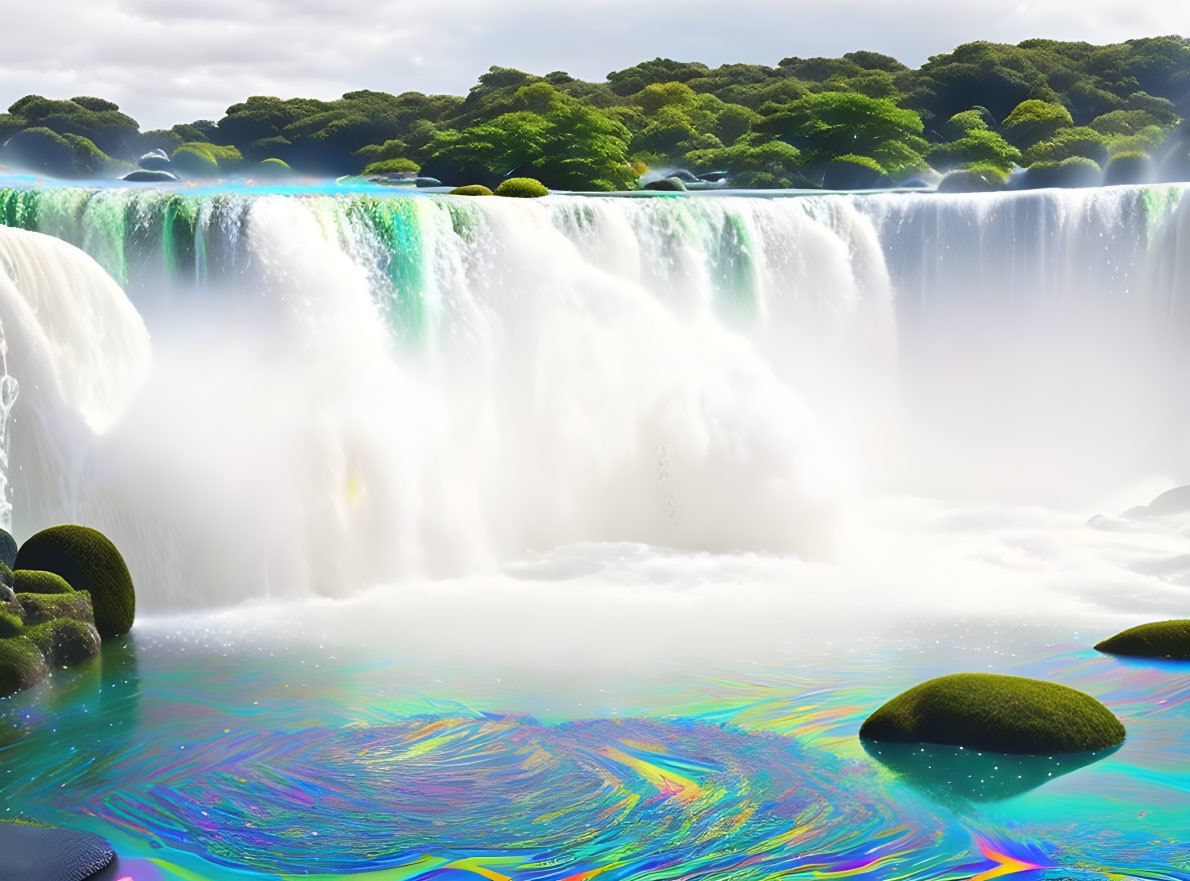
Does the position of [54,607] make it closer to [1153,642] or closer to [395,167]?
[1153,642]

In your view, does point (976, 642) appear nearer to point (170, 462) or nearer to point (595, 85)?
point (170, 462)

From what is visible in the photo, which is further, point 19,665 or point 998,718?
point 19,665

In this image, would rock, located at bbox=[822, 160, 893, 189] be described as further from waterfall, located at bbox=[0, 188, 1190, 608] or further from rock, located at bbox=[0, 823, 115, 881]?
rock, located at bbox=[0, 823, 115, 881]

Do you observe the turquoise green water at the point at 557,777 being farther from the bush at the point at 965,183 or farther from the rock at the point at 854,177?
the rock at the point at 854,177

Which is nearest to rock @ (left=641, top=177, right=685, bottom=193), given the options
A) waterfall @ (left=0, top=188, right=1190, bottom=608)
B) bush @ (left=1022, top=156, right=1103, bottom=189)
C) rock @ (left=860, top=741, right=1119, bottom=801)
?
bush @ (left=1022, top=156, right=1103, bottom=189)

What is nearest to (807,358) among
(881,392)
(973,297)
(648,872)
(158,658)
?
(881,392)

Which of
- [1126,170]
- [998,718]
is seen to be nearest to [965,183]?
[1126,170]
